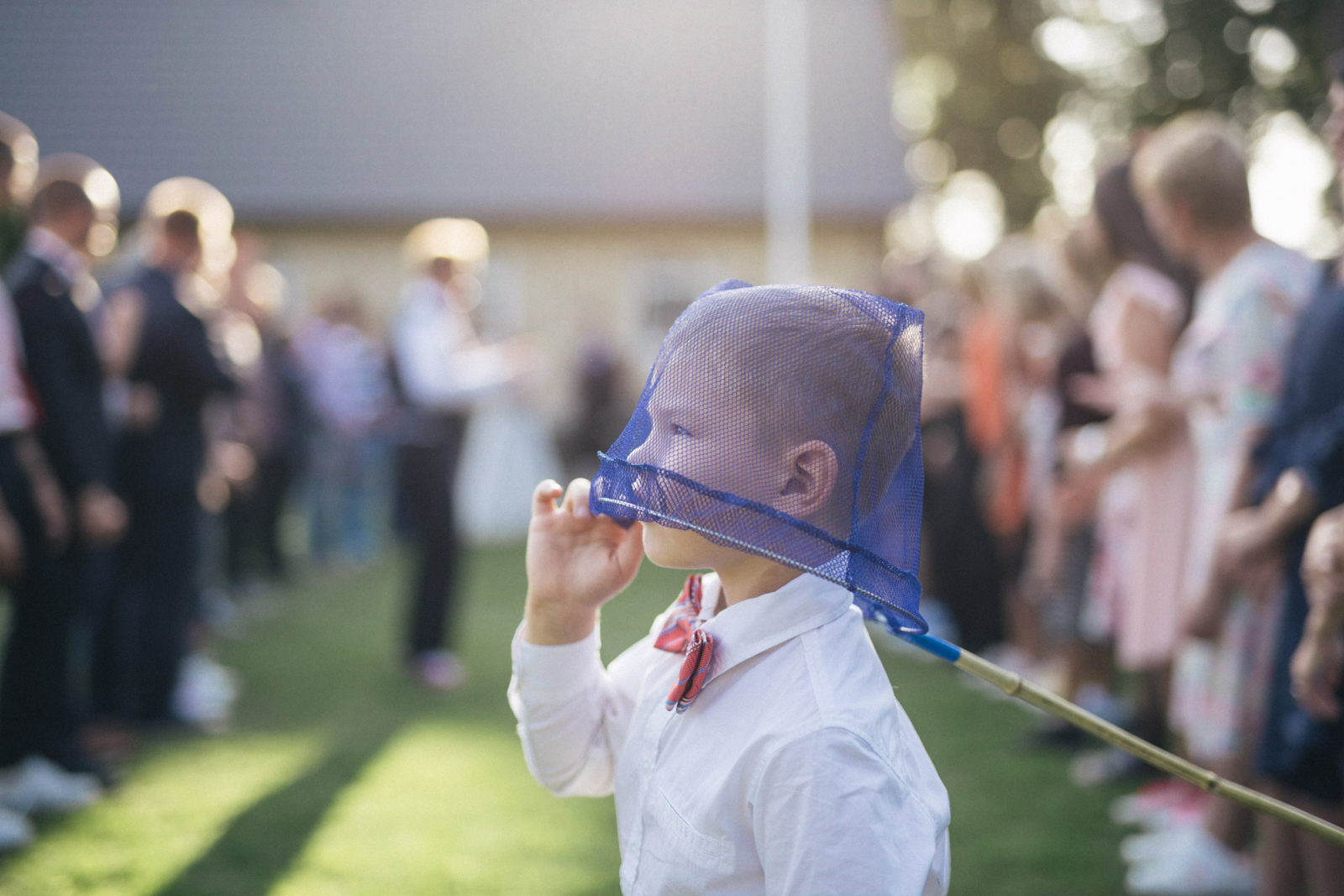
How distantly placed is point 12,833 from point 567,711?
9.83 feet

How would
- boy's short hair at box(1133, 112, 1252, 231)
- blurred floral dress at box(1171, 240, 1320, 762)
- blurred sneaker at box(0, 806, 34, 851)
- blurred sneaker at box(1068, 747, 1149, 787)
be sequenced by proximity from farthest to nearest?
blurred sneaker at box(1068, 747, 1149, 787) < blurred sneaker at box(0, 806, 34, 851) < boy's short hair at box(1133, 112, 1252, 231) < blurred floral dress at box(1171, 240, 1320, 762)

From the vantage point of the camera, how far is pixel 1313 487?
7.70 ft

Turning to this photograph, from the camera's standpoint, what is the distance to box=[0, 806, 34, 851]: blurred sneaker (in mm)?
3512

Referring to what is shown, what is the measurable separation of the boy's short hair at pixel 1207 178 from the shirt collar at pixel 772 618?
240 centimetres

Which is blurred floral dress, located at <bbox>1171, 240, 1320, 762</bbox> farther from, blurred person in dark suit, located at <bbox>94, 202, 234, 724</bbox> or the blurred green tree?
the blurred green tree

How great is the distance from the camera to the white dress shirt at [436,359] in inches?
225

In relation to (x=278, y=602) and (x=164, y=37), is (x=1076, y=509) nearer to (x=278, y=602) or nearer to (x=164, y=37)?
(x=278, y=602)

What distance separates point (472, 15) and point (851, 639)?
818 inches

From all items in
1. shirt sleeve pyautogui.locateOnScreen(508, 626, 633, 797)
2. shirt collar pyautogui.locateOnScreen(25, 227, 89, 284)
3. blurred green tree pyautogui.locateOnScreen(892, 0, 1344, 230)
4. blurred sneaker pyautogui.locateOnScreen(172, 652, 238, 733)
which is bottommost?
blurred sneaker pyautogui.locateOnScreen(172, 652, 238, 733)

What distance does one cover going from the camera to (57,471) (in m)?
3.89

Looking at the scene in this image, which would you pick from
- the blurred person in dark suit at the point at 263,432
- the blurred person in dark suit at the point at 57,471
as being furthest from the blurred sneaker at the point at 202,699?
the blurred person in dark suit at the point at 263,432

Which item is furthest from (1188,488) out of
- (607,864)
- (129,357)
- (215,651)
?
(215,651)

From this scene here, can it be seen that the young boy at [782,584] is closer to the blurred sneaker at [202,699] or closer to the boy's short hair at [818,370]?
the boy's short hair at [818,370]

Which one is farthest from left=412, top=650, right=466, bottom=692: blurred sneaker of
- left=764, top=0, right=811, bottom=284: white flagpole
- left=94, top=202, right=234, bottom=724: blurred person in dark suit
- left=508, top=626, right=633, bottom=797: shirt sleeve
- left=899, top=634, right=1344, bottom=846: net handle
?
left=764, top=0, right=811, bottom=284: white flagpole
